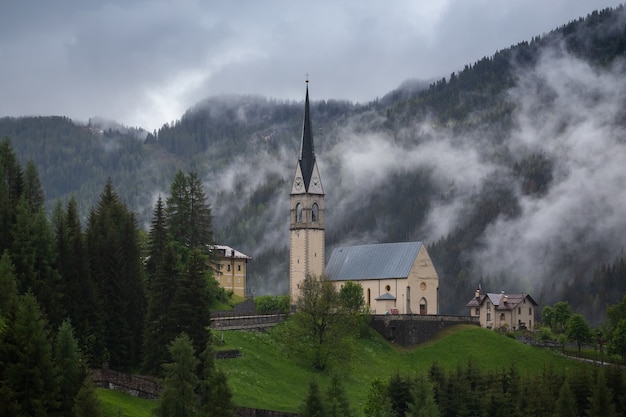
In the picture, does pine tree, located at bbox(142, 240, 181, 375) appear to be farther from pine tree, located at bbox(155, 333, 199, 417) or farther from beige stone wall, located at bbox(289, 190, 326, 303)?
beige stone wall, located at bbox(289, 190, 326, 303)

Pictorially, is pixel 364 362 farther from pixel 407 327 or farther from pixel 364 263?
pixel 364 263

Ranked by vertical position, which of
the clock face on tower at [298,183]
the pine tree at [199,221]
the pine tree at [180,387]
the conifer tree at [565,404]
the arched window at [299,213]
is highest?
the clock face on tower at [298,183]

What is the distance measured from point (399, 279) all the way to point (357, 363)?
22265 mm

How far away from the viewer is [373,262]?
452ft

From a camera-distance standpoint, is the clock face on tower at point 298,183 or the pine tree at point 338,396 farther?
the clock face on tower at point 298,183

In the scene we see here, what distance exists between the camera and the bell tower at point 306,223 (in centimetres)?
13638

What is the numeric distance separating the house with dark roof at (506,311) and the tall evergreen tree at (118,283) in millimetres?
66431

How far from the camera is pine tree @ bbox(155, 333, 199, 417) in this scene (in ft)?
234

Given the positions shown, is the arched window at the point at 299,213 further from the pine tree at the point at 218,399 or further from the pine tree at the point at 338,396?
the pine tree at the point at 218,399

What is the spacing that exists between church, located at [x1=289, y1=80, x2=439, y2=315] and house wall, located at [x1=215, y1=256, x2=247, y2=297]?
615 centimetres

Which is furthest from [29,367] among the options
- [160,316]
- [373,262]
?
[373,262]

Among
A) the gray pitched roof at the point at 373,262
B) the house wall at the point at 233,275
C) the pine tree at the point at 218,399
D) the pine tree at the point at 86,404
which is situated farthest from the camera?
the house wall at the point at 233,275


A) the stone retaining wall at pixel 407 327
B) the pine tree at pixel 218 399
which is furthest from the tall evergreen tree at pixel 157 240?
the pine tree at pixel 218 399

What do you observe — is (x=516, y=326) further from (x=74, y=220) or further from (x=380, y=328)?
(x=74, y=220)
